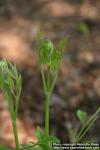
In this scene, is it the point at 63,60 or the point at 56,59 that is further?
the point at 63,60

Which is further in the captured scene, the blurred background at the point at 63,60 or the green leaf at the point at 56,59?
the blurred background at the point at 63,60

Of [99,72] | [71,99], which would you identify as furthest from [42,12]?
[71,99]

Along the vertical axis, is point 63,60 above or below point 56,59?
below

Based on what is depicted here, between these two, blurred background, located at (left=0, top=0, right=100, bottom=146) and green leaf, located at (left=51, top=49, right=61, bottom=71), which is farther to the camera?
blurred background, located at (left=0, top=0, right=100, bottom=146)

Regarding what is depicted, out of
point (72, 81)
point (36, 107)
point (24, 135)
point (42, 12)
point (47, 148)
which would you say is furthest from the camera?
point (42, 12)

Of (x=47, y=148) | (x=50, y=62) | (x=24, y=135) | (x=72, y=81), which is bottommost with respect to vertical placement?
(x=24, y=135)

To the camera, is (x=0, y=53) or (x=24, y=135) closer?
(x=24, y=135)

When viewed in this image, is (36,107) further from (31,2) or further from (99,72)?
(31,2)

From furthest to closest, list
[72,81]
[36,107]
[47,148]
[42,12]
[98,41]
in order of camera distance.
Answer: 1. [42,12]
2. [98,41]
3. [72,81]
4. [36,107]
5. [47,148]
